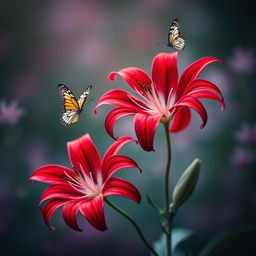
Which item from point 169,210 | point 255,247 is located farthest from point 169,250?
point 255,247

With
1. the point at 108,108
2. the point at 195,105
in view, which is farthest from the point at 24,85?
the point at 195,105

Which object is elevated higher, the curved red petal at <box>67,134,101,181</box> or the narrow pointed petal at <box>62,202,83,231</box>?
the curved red petal at <box>67,134,101,181</box>

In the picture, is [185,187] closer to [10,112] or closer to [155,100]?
[155,100]

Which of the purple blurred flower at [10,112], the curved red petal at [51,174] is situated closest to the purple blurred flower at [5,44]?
the purple blurred flower at [10,112]

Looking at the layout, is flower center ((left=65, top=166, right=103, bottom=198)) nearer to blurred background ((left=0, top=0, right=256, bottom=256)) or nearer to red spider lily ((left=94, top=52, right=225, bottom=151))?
red spider lily ((left=94, top=52, right=225, bottom=151))

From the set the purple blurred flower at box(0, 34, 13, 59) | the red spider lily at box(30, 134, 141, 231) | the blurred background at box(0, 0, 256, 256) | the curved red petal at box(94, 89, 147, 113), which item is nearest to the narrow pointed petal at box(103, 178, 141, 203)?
the red spider lily at box(30, 134, 141, 231)

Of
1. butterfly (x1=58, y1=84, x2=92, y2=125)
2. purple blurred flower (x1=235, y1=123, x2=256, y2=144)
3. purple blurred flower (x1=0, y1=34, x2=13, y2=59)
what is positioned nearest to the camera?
butterfly (x1=58, y1=84, x2=92, y2=125)

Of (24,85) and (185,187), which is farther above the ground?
(24,85)
